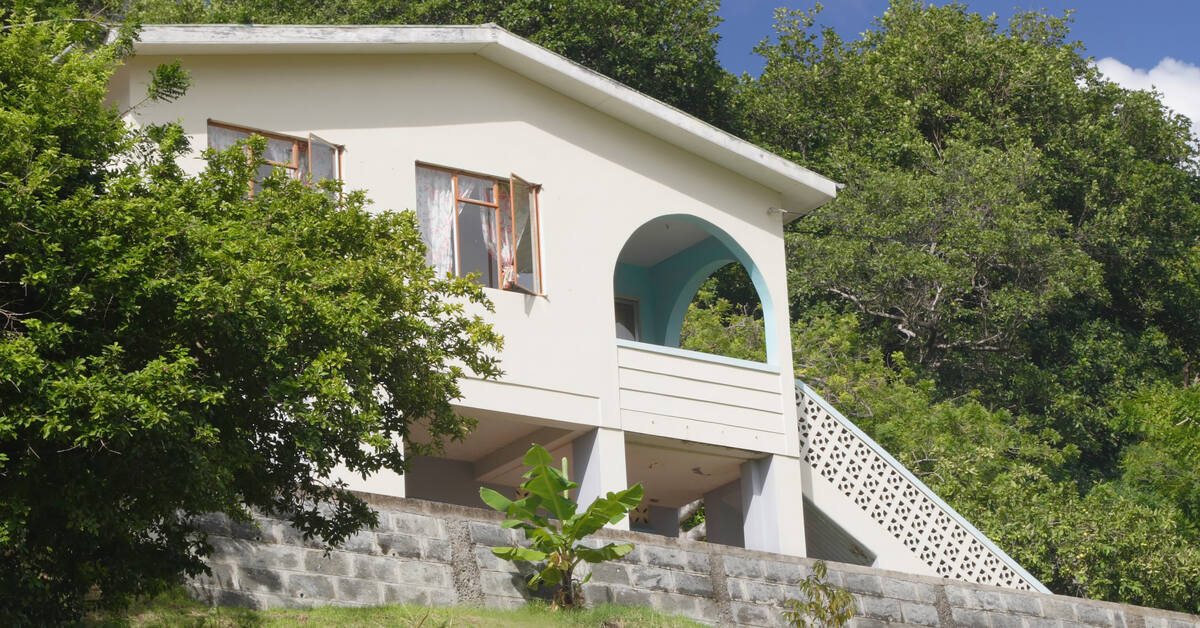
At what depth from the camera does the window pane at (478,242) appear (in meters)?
17.3

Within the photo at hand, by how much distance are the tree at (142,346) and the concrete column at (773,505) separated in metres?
8.35

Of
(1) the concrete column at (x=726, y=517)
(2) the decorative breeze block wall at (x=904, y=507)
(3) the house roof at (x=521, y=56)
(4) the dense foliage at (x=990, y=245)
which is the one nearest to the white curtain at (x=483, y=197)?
(3) the house roof at (x=521, y=56)

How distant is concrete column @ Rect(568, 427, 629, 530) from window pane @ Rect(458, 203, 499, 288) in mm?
2147

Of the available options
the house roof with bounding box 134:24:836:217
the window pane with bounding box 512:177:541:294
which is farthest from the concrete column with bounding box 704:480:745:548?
the window pane with bounding box 512:177:541:294

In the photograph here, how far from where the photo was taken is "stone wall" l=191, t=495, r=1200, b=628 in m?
12.9

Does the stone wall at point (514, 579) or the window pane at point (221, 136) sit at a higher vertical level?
the window pane at point (221, 136)

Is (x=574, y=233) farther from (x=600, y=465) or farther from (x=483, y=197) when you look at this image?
(x=600, y=465)

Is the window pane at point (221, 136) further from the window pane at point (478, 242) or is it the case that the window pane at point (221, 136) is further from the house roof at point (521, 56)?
the window pane at point (478, 242)

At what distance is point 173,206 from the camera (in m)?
9.88

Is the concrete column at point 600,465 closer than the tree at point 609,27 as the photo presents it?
Yes

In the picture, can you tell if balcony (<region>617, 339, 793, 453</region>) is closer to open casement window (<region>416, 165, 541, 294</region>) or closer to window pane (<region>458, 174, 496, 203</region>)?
open casement window (<region>416, 165, 541, 294</region>)

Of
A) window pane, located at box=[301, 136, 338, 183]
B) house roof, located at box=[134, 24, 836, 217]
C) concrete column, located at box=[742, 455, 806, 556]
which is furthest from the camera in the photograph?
concrete column, located at box=[742, 455, 806, 556]

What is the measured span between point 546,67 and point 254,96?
11.5 ft

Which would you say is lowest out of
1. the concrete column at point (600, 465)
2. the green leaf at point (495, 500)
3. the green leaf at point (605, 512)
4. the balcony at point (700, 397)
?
the green leaf at point (605, 512)
